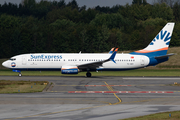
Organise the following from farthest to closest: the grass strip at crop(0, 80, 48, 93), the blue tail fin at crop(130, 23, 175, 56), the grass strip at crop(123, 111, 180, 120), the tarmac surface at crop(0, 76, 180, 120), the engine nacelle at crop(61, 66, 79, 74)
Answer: the blue tail fin at crop(130, 23, 175, 56)
the engine nacelle at crop(61, 66, 79, 74)
the grass strip at crop(0, 80, 48, 93)
the tarmac surface at crop(0, 76, 180, 120)
the grass strip at crop(123, 111, 180, 120)

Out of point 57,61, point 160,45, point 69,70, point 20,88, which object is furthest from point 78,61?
point 20,88

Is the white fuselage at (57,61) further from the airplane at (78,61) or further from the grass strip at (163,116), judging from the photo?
the grass strip at (163,116)

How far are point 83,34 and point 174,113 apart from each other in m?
101

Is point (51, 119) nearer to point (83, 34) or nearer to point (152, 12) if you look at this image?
point (83, 34)

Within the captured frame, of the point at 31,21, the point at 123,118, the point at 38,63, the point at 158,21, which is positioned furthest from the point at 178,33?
the point at 123,118

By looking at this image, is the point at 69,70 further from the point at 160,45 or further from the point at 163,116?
the point at 163,116

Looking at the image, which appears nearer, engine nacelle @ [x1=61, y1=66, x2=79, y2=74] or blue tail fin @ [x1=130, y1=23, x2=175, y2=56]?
engine nacelle @ [x1=61, y1=66, x2=79, y2=74]

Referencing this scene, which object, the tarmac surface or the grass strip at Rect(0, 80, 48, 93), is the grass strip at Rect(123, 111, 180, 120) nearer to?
the tarmac surface

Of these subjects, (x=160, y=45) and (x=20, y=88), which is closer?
(x=20, y=88)

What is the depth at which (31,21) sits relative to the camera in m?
160

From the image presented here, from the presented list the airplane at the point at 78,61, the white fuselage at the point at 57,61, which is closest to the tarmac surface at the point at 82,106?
the airplane at the point at 78,61

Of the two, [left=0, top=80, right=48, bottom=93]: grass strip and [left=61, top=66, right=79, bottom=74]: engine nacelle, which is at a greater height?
[left=61, top=66, right=79, bottom=74]: engine nacelle

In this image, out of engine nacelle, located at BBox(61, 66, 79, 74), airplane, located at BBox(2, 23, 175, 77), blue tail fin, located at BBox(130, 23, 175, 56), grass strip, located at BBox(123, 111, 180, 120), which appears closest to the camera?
grass strip, located at BBox(123, 111, 180, 120)

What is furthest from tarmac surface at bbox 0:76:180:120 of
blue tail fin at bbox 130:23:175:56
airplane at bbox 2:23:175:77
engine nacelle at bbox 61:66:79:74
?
blue tail fin at bbox 130:23:175:56
